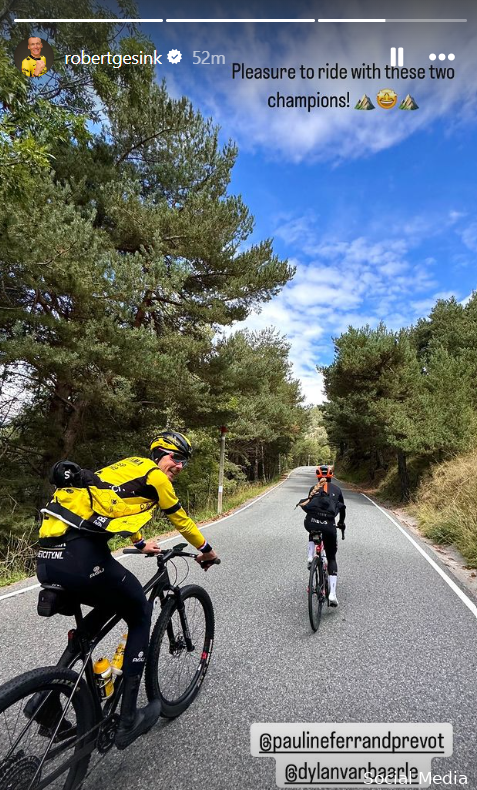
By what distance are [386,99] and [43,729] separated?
19.5ft

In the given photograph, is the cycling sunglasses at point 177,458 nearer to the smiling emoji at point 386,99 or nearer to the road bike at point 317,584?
the road bike at point 317,584

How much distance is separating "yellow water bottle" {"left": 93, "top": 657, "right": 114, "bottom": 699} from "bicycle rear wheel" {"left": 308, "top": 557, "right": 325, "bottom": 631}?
2322 mm

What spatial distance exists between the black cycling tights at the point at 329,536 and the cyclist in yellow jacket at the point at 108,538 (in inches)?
98.5

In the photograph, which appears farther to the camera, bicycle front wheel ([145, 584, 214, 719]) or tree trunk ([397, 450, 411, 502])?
tree trunk ([397, 450, 411, 502])

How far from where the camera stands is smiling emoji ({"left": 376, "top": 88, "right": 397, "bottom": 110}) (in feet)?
13.4

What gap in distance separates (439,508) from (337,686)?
1108cm

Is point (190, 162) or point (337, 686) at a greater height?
point (190, 162)

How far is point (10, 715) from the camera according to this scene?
1.55 metres

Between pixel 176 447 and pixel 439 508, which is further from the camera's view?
pixel 439 508

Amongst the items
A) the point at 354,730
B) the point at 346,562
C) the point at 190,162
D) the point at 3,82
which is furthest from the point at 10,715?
the point at 190,162

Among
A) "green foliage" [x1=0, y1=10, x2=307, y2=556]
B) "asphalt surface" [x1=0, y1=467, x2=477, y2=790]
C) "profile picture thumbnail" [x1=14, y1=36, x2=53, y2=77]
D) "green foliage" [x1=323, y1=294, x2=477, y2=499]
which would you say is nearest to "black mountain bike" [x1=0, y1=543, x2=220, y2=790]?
"asphalt surface" [x1=0, y1=467, x2=477, y2=790]

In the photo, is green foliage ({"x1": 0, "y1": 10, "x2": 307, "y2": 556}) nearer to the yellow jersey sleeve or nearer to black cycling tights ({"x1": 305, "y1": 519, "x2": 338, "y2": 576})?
the yellow jersey sleeve

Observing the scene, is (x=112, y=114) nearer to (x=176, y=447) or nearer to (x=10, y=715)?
(x=176, y=447)

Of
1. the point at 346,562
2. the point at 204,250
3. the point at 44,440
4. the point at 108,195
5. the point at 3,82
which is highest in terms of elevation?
the point at 108,195
